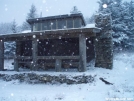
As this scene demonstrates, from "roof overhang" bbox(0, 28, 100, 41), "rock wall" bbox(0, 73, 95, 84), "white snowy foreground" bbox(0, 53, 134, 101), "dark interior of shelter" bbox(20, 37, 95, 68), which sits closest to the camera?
"white snowy foreground" bbox(0, 53, 134, 101)

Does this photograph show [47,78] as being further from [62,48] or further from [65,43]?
[65,43]

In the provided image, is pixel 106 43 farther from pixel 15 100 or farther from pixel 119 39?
pixel 15 100

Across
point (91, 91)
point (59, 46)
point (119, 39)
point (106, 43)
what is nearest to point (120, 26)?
point (119, 39)

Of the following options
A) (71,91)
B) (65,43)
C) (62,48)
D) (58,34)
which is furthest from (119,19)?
(71,91)

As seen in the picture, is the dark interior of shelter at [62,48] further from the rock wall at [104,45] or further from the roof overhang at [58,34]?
the roof overhang at [58,34]

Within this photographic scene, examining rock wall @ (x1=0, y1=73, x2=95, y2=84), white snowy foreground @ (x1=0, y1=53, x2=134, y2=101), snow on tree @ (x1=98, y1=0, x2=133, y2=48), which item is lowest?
white snowy foreground @ (x1=0, y1=53, x2=134, y2=101)

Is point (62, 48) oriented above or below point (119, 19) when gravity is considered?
below

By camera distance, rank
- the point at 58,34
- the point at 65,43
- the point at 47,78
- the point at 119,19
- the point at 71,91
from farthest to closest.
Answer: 1. the point at 119,19
2. the point at 65,43
3. the point at 58,34
4. the point at 47,78
5. the point at 71,91

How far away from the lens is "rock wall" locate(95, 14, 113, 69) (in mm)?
15148

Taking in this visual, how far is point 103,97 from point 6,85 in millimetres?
8248

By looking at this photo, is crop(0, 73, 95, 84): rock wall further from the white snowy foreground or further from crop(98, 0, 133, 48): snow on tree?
crop(98, 0, 133, 48): snow on tree

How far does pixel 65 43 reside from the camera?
17.6 metres

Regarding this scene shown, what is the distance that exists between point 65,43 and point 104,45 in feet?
14.8

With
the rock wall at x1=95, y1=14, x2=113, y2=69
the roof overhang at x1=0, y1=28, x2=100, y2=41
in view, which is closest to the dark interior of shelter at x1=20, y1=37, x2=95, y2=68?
the rock wall at x1=95, y1=14, x2=113, y2=69
